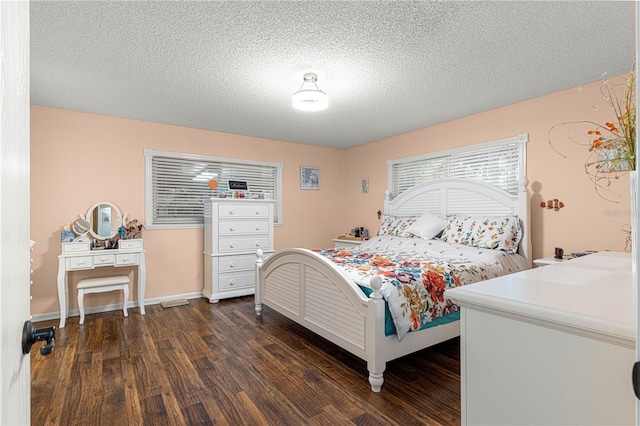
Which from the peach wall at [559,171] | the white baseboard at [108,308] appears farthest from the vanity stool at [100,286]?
the peach wall at [559,171]

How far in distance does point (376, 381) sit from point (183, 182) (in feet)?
11.9

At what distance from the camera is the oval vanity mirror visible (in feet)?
12.5

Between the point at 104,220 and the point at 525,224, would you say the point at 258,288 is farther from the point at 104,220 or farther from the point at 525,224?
the point at 525,224

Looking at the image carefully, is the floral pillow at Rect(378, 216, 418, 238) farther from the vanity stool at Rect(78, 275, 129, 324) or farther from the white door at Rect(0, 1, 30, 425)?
the white door at Rect(0, 1, 30, 425)

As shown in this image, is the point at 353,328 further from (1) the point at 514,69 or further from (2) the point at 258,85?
(1) the point at 514,69

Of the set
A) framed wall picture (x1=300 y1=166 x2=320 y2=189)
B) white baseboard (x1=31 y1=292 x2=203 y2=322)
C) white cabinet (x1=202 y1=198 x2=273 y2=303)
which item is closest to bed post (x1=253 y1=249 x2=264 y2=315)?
white cabinet (x1=202 y1=198 x2=273 y2=303)

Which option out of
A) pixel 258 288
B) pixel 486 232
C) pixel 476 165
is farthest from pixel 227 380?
pixel 476 165

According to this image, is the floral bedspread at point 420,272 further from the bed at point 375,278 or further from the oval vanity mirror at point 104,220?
the oval vanity mirror at point 104,220

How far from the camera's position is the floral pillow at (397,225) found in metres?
4.18

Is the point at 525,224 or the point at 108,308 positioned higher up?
the point at 525,224

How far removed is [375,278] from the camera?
7.01ft

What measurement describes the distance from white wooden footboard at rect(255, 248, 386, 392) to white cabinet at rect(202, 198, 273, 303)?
31.2 inches

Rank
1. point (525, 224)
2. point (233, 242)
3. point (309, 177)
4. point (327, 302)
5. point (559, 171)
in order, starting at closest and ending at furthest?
1. point (327, 302)
2. point (559, 171)
3. point (525, 224)
4. point (233, 242)
5. point (309, 177)

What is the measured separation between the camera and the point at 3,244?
1.64ft
